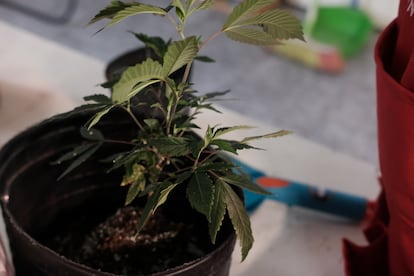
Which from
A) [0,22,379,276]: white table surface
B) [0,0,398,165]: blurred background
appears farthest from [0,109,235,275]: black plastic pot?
[0,0,398,165]: blurred background

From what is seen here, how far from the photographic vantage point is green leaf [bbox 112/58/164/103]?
1.12ft

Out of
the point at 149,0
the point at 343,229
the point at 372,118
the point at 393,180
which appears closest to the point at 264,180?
the point at 343,229

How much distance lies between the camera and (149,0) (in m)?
1.73

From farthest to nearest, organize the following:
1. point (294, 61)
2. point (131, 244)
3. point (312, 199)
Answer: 1. point (294, 61)
2. point (312, 199)
3. point (131, 244)

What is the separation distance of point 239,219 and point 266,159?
0.30m

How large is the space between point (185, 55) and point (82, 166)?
0.58 ft

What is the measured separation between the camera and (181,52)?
342 millimetres

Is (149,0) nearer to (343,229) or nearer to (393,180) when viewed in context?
(343,229)

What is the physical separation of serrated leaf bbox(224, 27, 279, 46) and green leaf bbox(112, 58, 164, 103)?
6cm

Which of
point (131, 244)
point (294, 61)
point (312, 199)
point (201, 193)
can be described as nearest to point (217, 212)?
point (201, 193)

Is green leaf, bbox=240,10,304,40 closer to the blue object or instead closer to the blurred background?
the blue object

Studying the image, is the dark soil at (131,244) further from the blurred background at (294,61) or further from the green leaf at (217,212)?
the blurred background at (294,61)

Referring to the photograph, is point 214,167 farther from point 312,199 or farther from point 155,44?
point 312,199

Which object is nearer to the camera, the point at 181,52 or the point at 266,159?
the point at 181,52
